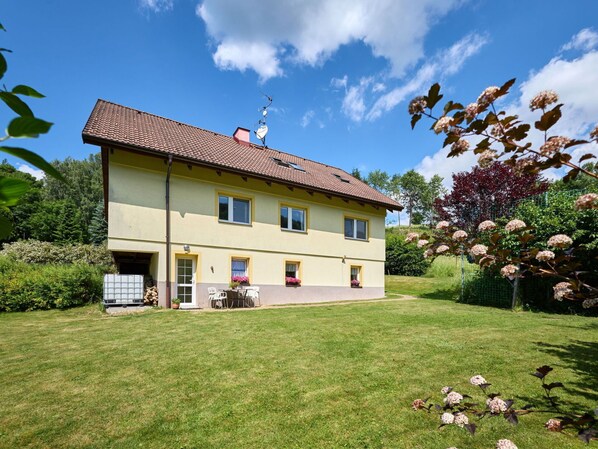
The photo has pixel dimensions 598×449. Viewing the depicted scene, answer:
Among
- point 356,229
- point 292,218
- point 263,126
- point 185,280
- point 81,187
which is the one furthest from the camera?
point 81,187

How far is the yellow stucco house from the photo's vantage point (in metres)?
11.4

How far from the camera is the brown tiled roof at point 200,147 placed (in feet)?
37.1

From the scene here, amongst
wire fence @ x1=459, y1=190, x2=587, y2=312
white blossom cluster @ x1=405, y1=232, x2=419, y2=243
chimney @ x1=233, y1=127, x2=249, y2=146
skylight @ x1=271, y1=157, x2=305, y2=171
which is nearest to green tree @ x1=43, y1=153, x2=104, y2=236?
chimney @ x1=233, y1=127, x2=249, y2=146

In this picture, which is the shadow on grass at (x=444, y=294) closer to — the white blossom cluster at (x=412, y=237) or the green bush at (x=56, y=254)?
the white blossom cluster at (x=412, y=237)

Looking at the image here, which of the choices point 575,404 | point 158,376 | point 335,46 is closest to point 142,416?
point 158,376

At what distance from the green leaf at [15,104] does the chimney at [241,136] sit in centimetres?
1757

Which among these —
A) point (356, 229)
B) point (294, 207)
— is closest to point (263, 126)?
point (294, 207)

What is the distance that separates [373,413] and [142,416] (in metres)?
2.68

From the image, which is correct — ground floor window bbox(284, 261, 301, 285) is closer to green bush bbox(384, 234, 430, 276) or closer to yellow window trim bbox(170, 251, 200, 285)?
yellow window trim bbox(170, 251, 200, 285)

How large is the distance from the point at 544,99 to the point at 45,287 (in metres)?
15.0

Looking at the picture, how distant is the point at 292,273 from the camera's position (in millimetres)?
15141

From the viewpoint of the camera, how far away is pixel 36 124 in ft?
1.88

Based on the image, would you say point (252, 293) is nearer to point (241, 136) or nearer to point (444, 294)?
point (241, 136)

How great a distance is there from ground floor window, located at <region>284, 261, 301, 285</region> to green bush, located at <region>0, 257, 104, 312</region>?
777 centimetres
